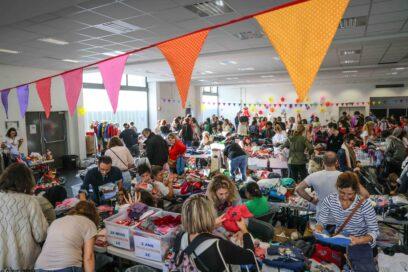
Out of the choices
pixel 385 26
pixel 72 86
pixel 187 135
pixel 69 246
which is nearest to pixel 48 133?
pixel 187 135

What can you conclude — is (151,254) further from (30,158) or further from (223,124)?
(223,124)

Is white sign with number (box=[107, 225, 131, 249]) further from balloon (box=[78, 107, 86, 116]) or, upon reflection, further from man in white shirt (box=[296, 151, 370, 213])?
balloon (box=[78, 107, 86, 116])

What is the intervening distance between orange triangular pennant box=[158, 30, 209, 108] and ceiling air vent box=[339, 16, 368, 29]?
11.8 ft

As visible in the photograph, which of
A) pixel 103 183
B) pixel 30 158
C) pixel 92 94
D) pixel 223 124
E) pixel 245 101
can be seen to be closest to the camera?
pixel 103 183

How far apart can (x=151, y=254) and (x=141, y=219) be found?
0.37 m

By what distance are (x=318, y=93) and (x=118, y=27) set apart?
15.0m

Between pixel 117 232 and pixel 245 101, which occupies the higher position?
pixel 245 101

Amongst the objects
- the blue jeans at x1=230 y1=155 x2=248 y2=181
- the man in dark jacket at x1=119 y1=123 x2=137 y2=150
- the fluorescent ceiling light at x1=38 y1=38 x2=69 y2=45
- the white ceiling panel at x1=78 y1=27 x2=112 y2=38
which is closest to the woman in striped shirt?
the blue jeans at x1=230 y1=155 x2=248 y2=181

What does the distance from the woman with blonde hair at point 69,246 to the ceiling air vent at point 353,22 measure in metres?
5.02

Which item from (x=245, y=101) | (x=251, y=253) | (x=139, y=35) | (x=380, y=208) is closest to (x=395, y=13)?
(x=380, y=208)

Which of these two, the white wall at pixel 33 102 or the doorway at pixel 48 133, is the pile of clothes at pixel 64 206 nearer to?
the white wall at pixel 33 102

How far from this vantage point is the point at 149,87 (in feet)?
45.7

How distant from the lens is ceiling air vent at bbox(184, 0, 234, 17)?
396 cm

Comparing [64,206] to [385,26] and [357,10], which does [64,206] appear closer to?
[357,10]
